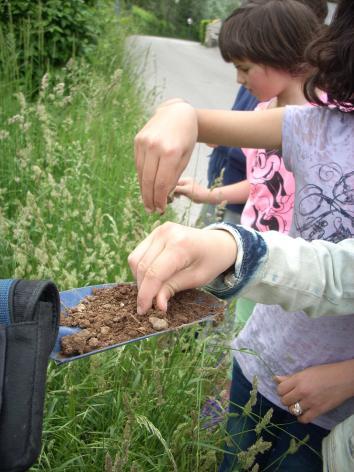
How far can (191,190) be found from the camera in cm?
236

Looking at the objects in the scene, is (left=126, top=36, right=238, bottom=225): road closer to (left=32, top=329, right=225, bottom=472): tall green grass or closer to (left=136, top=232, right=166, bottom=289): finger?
(left=32, top=329, right=225, bottom=472): tall green grass

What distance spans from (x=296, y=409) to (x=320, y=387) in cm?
10

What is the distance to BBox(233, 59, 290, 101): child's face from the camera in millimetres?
2348

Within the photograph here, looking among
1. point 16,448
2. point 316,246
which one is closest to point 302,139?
point 316,246

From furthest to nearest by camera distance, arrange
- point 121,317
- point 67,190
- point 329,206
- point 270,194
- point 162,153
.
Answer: point 67,190, point 270,194, point 329,206, point 162,153, point 121,317

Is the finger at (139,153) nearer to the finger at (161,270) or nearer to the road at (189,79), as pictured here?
the finger at (161,270)

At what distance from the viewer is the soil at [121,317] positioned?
1.03 meters

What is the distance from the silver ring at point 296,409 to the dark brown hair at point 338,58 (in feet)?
2.64

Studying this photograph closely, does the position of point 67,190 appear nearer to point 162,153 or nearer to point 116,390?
point 116,390

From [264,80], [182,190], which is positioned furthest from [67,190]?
[264,80]

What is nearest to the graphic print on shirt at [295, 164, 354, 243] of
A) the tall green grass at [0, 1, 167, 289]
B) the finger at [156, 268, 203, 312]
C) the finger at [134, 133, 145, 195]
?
the finger at [134, 133, 145, 195]

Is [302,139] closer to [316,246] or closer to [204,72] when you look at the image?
[316,246]

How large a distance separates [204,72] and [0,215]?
1194cm

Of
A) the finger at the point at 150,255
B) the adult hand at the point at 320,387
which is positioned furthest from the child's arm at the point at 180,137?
the adult hand at the point at 320,387
